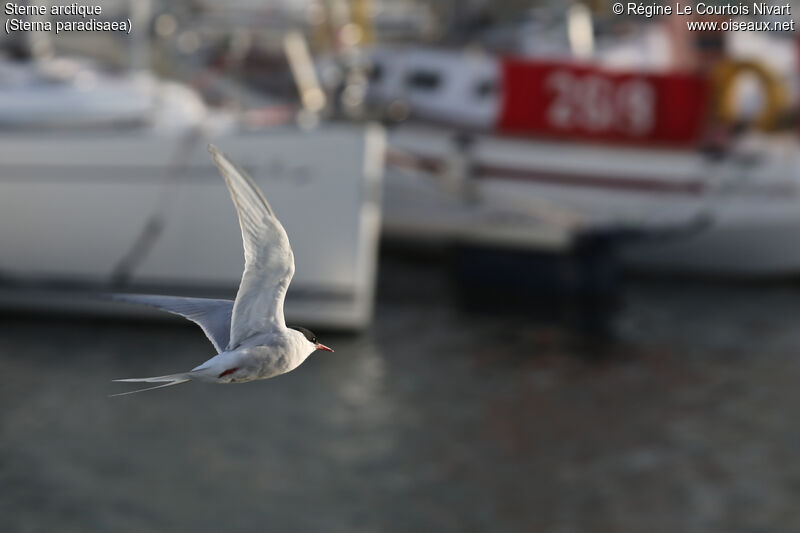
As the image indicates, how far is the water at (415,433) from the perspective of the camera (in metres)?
15.2

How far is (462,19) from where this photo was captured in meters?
35.8

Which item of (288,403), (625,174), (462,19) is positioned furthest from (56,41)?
(288,403)

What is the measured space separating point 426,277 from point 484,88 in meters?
5.43

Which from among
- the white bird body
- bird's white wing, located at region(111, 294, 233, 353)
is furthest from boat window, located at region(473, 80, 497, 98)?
the white bird body

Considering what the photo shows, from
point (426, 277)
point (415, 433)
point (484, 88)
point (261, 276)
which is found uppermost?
point (261, 276)

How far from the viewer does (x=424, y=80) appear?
31797mm

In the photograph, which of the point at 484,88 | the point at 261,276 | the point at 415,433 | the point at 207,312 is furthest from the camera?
the point at 484,88

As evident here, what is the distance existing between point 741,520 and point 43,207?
1187cm

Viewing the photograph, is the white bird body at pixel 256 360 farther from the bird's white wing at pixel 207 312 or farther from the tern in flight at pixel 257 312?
the bird's white wing at pixel 207 312

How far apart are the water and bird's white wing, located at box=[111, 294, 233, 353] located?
29.9 feet

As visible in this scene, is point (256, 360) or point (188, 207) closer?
point (256, 360)

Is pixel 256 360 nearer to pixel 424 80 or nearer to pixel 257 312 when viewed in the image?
pixel 257 312

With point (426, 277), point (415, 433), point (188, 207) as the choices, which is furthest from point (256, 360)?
point (426, 277)

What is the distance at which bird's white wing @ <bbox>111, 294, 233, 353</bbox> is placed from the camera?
5.27 m
